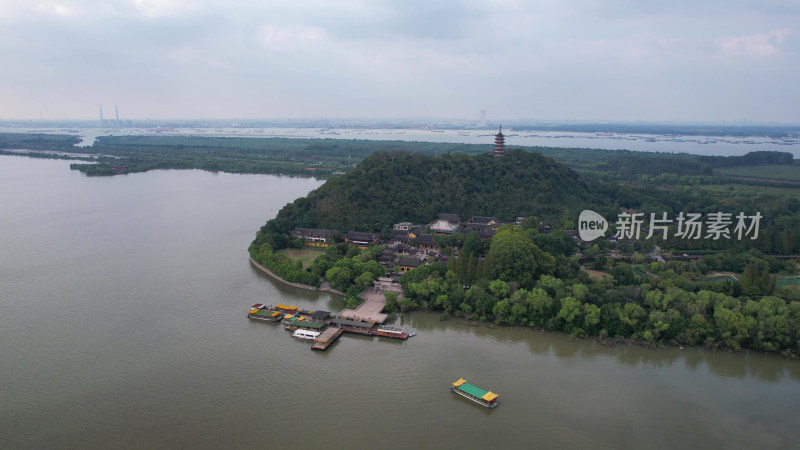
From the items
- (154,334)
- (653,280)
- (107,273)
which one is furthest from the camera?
(107,273)

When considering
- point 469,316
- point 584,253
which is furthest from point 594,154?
point 469,316

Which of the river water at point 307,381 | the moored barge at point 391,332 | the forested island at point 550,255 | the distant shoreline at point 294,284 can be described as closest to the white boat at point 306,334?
the river water at point 307,381

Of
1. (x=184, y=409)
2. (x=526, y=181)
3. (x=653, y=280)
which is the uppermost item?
(x=526, y=181)

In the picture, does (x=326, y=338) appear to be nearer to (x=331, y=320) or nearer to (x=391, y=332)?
(x=331, y=320)

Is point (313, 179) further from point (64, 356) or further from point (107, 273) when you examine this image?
point (64, 356)

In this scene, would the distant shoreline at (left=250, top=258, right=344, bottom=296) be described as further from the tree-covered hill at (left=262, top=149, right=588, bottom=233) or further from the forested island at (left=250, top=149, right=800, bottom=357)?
the tree-covered hill at (left=262, top=149, right=588, bottom=233)

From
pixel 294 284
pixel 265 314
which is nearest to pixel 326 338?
pixel 265 314

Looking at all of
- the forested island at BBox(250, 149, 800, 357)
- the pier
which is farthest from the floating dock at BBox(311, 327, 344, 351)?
the forested island at BBox(250, 149, 800, 357)
